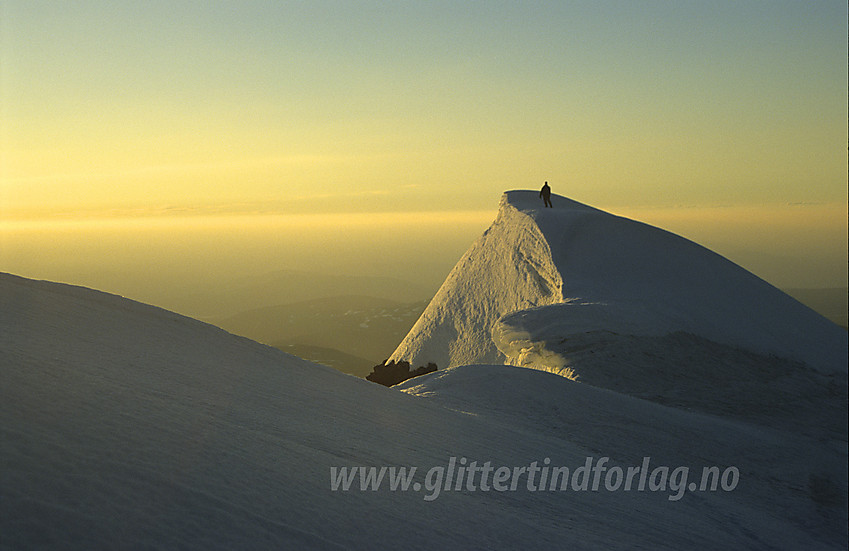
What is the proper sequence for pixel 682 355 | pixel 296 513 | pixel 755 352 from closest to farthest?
pixel 296 513
pixel 682 355
pixel 755 352

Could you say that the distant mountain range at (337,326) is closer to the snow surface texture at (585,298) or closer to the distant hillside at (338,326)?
the distant hillside at (338,326)

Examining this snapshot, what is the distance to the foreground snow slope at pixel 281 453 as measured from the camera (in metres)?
4.47

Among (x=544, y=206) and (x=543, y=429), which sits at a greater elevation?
(x=544, y=206)

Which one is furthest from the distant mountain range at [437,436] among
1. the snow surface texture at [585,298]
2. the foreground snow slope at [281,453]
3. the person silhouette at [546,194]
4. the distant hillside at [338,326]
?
the distant hillside at [338,326]

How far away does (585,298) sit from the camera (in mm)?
23969

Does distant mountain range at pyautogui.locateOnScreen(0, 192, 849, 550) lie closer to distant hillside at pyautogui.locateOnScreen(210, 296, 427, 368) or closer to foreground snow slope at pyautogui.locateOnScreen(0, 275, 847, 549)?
foreground snow slope at pyautogui.locateOnScreen(0, 275, 847, 549)

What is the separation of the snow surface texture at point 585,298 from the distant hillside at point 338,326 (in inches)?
2189

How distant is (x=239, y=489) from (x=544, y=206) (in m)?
31.3

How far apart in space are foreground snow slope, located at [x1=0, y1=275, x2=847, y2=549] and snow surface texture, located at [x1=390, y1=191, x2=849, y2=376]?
710cm

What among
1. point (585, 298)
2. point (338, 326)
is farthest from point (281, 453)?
point (338, 326)

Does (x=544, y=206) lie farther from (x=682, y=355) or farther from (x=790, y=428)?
(x=790, y=428)

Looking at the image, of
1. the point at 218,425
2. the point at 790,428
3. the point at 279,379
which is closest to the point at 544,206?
the point at 790,428

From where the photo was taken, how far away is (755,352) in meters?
23.5

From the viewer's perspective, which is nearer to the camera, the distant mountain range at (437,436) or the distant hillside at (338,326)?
the distant mountain range at (437,436)
